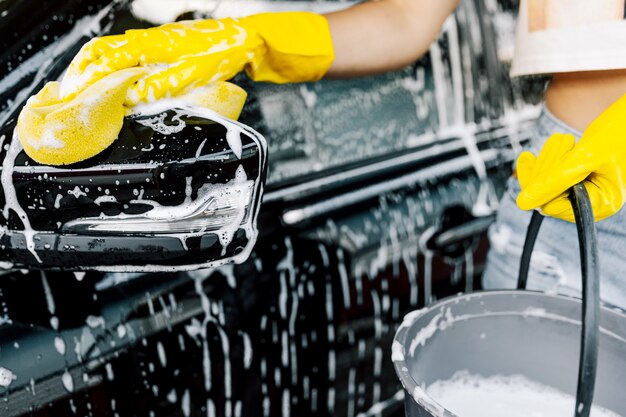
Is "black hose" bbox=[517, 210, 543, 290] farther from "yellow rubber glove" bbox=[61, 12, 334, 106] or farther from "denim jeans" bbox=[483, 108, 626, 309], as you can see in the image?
"yellow rubber glove" bbox=[61, 12, 334, 106]

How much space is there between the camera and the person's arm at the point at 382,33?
1366 mm

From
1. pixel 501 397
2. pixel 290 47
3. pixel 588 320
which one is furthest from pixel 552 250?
pixel 290 47

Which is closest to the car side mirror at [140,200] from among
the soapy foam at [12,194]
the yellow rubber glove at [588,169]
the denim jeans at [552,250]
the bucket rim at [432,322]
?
the soapy foam at [12,194]

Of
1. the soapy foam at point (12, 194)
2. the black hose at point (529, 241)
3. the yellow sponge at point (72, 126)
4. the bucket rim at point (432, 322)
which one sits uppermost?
the yellow sponge at point (72, 126)

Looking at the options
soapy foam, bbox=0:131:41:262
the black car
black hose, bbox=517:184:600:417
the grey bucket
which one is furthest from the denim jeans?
soapy foam, bbox=0:131:41:262

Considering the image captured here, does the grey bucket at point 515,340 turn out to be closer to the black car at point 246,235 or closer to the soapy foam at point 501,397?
the soapy foam at point 501,397

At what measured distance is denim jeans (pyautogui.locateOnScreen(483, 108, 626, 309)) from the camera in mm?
1200

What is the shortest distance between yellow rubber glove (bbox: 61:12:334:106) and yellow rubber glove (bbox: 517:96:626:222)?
53 centimetres

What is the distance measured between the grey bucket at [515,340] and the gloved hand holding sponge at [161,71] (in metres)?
0.53

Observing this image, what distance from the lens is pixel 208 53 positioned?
1097 millimetres

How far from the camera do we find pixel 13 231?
35.7 inches

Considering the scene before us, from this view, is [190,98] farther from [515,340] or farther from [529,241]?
[515,340]

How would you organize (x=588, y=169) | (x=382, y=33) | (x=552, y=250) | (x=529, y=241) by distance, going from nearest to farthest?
1. (x=588, y=169)
2. (x=529, y=241)
3. (x=552, y=250)
4. (x=382, y=33)

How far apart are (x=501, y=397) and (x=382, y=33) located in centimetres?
82
